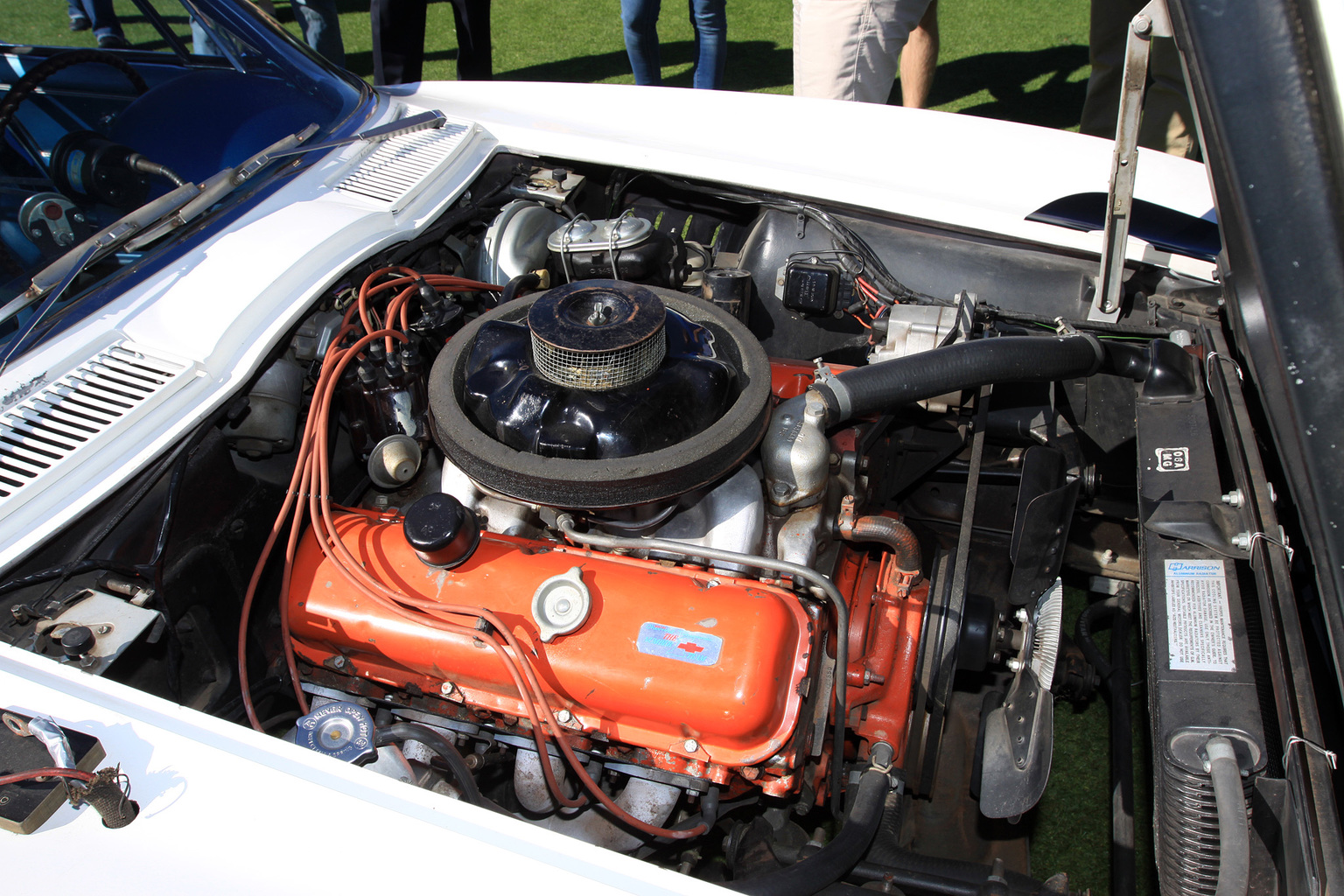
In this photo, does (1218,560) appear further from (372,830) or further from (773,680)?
(372,830)

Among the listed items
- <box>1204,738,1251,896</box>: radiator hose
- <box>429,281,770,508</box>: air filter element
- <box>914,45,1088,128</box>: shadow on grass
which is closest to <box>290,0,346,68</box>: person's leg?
<box>914,45,1088,128</box>: shadow on grass

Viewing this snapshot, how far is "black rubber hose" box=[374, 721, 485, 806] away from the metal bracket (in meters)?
1.40

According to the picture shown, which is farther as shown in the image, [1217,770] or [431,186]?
[431,186]

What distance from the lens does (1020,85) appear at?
210 inches

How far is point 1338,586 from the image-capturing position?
2.96 feet

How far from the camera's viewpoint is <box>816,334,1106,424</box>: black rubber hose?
1.47m

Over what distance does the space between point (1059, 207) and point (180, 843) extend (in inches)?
77.8

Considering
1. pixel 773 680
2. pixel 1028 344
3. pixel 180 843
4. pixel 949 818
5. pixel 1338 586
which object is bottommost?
pixel 949 818

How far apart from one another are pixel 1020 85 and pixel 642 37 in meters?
2.33

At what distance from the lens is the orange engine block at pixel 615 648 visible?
1277mm

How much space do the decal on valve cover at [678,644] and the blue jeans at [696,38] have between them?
13.1 ft

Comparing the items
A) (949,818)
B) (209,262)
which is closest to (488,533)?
(209,262)

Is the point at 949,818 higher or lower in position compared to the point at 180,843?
lower

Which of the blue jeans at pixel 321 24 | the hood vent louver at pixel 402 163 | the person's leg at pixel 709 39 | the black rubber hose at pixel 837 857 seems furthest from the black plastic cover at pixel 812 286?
the blue jeans at pixel 321 24
